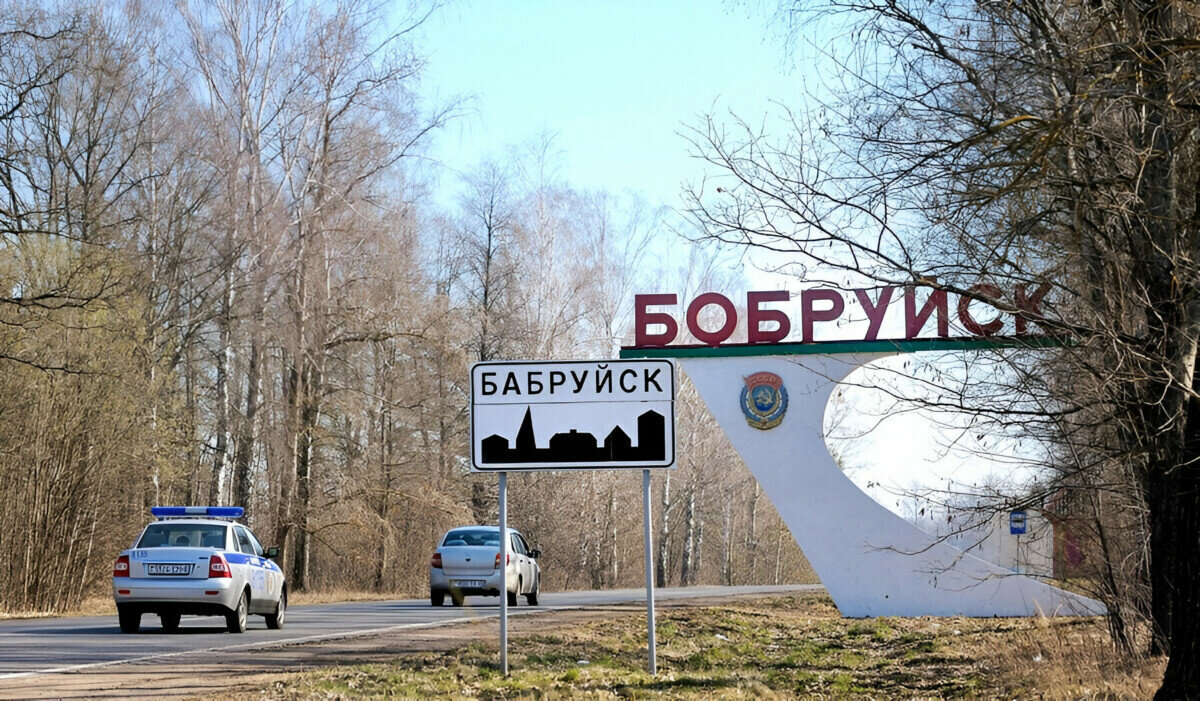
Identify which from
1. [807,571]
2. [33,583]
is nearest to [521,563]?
[33,583]

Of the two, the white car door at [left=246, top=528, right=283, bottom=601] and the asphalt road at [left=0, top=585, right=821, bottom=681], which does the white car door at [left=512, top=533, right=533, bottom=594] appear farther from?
the white car door at [left=246, top=528, right=283, bottom=601]

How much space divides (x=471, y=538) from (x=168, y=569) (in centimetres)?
925

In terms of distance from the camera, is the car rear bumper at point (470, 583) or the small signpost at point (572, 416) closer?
the small signpost at point (572, 416)

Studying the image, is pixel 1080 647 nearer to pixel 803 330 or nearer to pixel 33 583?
pixel 803 330

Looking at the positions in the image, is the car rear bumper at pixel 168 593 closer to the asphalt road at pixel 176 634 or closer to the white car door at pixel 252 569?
the asphalt road at pixel 176 634

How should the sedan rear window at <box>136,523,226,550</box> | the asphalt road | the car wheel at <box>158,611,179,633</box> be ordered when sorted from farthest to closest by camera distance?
1. the car wheel at <box>158,611,179,633</box>
2. the sedan rear window at <box>136,523,226,550</box>
3. the asphalt road

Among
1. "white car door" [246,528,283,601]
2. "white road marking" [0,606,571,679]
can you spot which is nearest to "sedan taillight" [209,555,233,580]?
"white road marking" [0,606,571,679]

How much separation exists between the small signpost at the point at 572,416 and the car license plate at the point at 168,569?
6.38m

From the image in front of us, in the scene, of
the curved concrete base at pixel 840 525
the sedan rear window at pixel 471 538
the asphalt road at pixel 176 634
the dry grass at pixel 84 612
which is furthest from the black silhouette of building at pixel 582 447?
the dry grass at pixel 84 612

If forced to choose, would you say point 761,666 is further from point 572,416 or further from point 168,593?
point 168,593

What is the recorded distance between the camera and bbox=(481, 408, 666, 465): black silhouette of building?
38.3ft

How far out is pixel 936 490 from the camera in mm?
12977

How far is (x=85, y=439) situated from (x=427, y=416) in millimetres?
20311

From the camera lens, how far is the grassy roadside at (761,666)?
1075cm
